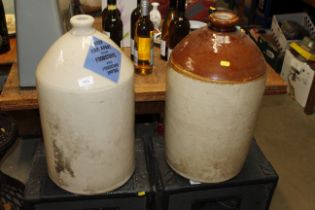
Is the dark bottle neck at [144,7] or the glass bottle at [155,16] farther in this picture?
the glass bottle at [155,16]

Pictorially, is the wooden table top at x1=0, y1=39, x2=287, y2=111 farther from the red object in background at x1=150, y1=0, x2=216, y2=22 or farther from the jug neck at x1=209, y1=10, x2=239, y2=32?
the red object in background at x1=150, y1=0, x2=216, y2=22

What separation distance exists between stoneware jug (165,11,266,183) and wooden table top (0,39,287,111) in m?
0.16

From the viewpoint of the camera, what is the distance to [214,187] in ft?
3.89

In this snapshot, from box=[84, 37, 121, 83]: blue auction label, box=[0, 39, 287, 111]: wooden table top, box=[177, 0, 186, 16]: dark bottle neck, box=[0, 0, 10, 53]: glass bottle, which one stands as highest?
box=[177, 0, 186, 16]: dark bottle neck

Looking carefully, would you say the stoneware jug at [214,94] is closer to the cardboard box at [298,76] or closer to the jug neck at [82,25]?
the jug neck at [82,25]

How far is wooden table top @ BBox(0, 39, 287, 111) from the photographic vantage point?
1222mm

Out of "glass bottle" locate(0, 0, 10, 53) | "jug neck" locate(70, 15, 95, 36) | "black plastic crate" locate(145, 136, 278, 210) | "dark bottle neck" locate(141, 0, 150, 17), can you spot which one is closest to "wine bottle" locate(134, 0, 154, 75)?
"dark bottle neck" locate(141, 0, 150, 17)

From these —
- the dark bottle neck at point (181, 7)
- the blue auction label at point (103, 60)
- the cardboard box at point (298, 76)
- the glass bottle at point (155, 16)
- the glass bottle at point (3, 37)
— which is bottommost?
the cardboard box at point (298, 76)

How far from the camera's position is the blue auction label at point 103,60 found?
93 cm

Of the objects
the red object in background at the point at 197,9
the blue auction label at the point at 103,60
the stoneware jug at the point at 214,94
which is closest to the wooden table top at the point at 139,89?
the stoneware jug at the point at 214,94

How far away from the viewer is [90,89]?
36.0 inches

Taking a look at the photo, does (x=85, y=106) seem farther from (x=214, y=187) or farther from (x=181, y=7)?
(x=181, y=7)

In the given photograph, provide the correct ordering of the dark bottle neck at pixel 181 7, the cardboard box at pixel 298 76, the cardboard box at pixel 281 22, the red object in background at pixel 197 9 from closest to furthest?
the dark bottle neck at pixel 181 7, the red object in background at pixel 197 9, the cardboard box at pixel 298 76, the cardboard box at pixel 281 22

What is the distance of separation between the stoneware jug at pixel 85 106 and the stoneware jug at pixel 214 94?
0.15 meters
